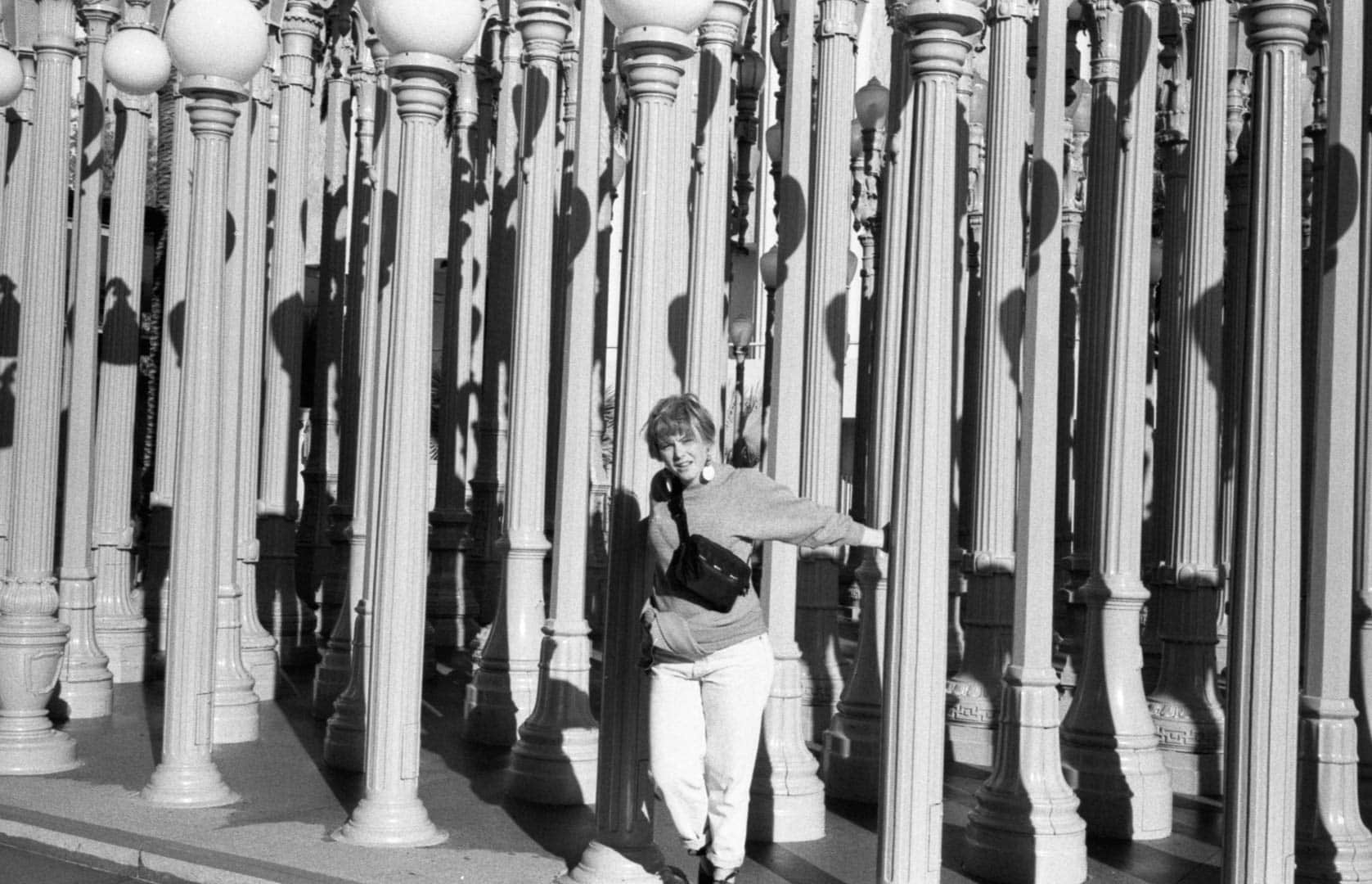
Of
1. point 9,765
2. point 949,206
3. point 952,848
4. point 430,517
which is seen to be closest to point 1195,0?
point 949,206

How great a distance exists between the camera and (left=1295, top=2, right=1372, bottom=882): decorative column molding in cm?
740

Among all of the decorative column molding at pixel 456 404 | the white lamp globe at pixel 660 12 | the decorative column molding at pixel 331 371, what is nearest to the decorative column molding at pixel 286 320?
the decorative column molding at pixel 331 371

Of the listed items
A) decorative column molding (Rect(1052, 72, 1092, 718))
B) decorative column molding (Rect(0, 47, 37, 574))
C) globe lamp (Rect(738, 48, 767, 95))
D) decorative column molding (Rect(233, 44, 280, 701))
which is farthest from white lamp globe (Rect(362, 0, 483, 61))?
decorative column molding (Rect(1052, 72, 1092, 718))

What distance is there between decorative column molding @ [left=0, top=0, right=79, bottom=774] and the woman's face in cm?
584

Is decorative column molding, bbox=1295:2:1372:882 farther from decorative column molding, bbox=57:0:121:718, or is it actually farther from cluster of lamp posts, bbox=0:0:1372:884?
decorative column molding, bbox=57:0:121:718

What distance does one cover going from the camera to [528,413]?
35.2 ft

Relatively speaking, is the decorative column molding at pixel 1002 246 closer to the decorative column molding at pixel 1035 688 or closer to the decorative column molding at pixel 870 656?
the decorative column molding at pixel 870 656

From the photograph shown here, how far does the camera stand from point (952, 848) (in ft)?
28.5

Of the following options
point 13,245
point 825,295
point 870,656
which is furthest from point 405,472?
point 13,245

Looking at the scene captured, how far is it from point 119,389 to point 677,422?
29.3 ft

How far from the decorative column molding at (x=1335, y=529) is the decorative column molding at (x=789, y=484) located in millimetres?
2538

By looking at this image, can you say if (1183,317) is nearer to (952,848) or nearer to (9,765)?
(952,848)

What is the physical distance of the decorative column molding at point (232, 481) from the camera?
9859 mm

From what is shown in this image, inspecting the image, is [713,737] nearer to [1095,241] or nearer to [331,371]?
[1095,241]
